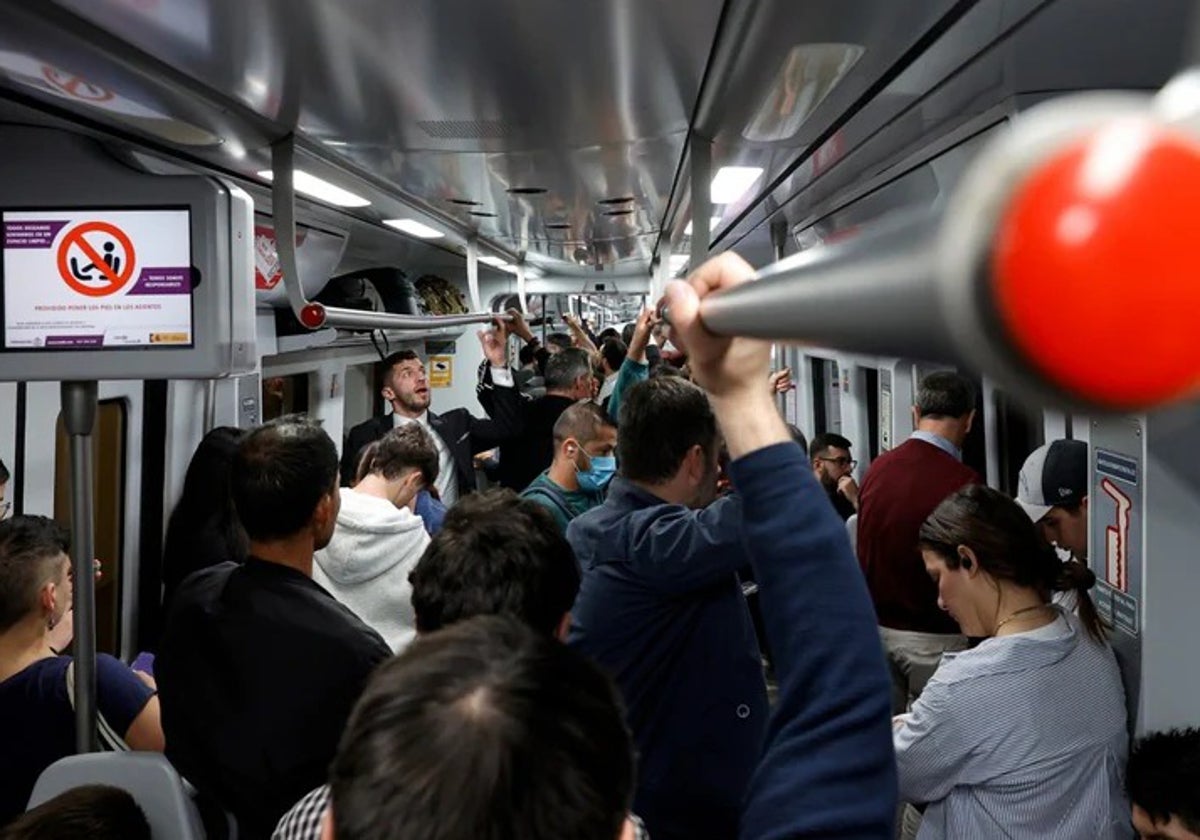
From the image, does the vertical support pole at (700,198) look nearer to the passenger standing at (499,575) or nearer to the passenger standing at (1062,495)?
the passenger standing at (499,575)

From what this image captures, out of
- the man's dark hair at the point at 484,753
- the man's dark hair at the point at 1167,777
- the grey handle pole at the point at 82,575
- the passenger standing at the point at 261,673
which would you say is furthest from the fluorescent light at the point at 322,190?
the man's dark hair at the point at 1167,777

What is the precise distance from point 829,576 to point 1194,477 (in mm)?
1552

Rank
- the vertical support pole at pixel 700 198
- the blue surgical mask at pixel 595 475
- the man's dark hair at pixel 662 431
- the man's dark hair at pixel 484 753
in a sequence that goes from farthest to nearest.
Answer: the blue surgical mask at pixel 595 475, the vertical support pole at pixel 700 198, the man's dark hair at pixel 662 431, the man's dark hair at pixel 484 753

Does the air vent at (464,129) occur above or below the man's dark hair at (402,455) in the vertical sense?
above

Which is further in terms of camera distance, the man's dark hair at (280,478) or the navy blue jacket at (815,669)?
the man's dark hair at (280,478)

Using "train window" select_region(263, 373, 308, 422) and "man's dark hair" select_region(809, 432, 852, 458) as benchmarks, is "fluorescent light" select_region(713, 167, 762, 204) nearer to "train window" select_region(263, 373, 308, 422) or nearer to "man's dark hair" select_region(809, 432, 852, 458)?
"man's dark hair" select_region(809, 432, 852, 458)

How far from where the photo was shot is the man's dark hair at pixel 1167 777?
1.70m

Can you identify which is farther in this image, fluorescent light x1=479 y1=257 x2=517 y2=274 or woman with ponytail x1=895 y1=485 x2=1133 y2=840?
fluorescent light x1=479 y1=257 x2=517 y2=274

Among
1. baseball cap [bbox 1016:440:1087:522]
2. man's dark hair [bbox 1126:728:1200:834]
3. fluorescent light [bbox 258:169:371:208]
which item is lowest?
man's dark hair [bbox 1126:728:1200:834]

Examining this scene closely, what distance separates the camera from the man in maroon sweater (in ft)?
10.1

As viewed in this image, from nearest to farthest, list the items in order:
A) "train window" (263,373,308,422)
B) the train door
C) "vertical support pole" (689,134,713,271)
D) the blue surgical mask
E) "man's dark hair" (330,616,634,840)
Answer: "man's dark hair" (330,616,634,840)
"vertical support pole" (689,134,713,271)
the blue surgical mask
"train window" (263,373,308,422)
the train door

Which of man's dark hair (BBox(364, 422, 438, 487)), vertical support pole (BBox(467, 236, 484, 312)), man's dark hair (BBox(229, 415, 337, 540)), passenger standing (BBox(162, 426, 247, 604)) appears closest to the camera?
man's dark hair (BBox(229, 415, 337, 540))

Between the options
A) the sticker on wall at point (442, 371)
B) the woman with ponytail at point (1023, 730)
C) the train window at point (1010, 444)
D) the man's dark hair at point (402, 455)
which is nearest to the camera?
the woman with ponytail at point (1023, 730)

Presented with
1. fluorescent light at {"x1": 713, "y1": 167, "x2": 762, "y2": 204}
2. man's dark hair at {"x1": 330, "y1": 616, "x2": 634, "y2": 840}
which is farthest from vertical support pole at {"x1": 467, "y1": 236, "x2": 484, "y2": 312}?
man's dark hair at {"x1": 330, "y1": 616, "x2": 634, "y2": 840}
